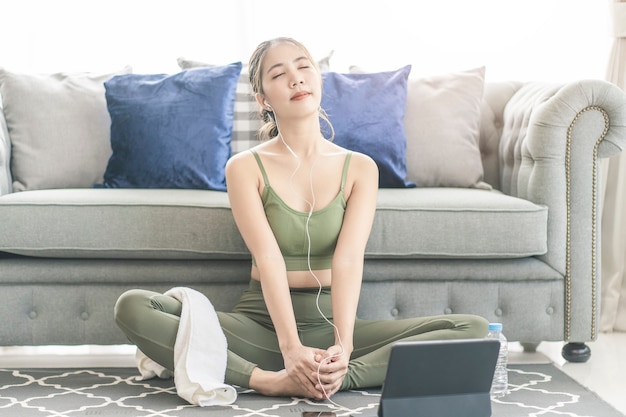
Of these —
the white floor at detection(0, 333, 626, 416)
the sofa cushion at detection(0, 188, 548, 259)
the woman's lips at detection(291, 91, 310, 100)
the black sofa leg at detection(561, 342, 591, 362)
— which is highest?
the woman's lips at detection(291, 91, 310, 100)

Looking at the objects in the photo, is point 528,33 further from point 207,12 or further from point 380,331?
point 380,331

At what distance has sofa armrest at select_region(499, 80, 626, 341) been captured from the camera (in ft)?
8.65

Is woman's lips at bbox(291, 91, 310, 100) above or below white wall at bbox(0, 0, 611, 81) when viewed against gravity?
below

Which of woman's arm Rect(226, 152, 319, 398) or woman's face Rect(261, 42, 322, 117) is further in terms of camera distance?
woman's face Rect(261, 42, 322, 117)

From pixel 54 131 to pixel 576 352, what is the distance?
1.91m

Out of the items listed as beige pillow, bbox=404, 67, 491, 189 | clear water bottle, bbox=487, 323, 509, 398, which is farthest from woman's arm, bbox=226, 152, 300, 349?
beige pillow, bbox=404, 67, 491, 189

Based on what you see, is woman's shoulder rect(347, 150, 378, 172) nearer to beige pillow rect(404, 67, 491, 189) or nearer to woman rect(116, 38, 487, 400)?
woman rect(116, 38, 487, 400)

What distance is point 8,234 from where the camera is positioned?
2.55 metres

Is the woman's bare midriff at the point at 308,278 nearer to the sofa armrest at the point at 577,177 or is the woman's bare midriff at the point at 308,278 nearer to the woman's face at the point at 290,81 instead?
the woman's face at the point at 290,81

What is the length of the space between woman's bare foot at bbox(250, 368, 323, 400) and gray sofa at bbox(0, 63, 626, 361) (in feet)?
1.50

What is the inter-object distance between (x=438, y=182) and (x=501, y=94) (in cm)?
48

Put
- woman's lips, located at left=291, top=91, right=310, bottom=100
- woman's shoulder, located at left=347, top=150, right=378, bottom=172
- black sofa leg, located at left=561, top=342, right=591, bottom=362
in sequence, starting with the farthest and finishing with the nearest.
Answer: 1. black sofa leg, located at left=561, top=342, right=591, bottom=362
2. woman's shoulder, located at left=347, top=150, right=378, bottom=172
3. woman's lips, located at left=291, top=91, right=310, bottom=100

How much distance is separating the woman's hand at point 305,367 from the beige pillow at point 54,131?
135cm

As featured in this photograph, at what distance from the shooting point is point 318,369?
6.69 feet
